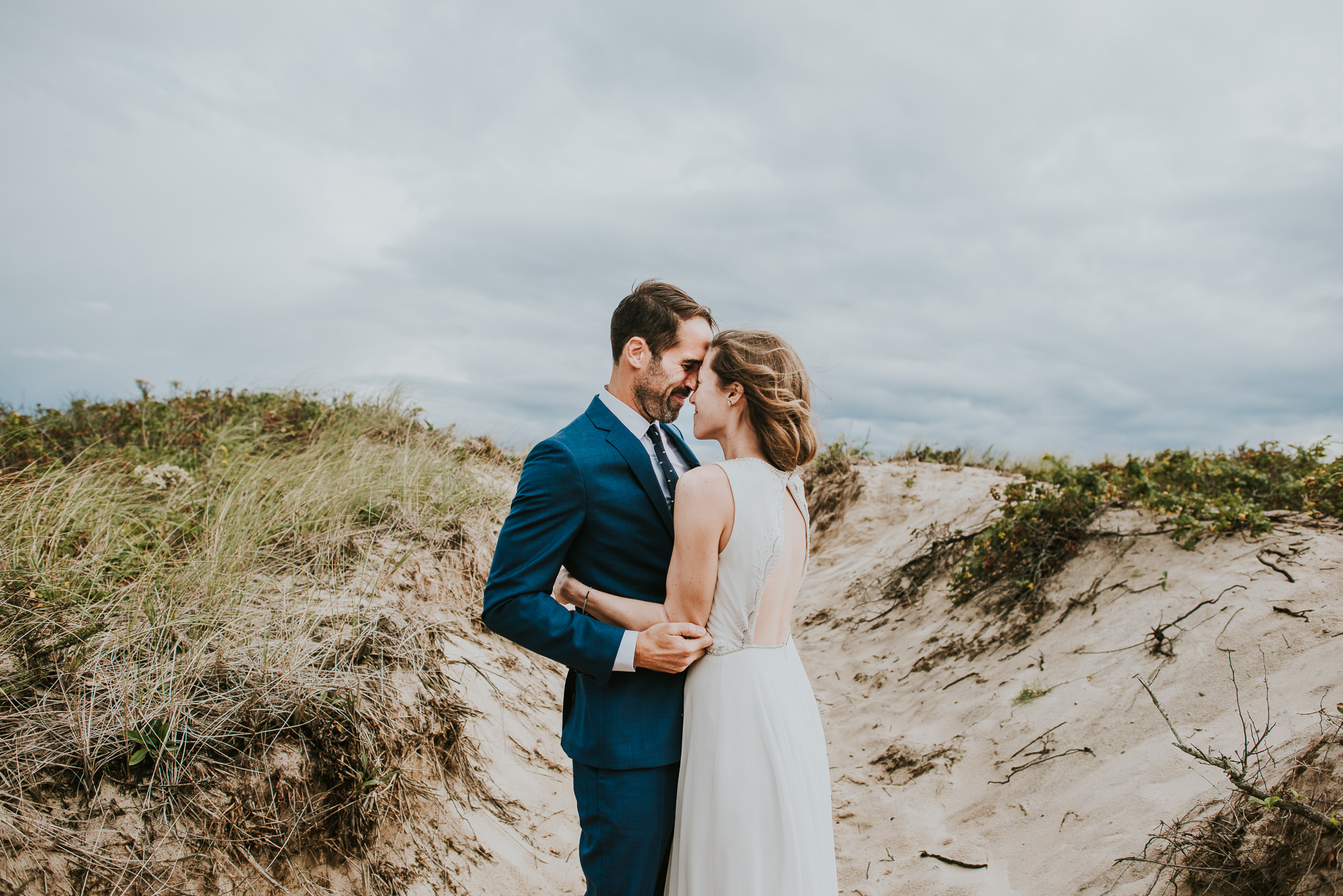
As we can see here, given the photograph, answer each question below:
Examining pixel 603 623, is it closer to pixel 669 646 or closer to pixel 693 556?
pixel 669 646

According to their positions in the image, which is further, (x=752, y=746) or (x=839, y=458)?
(x=839, y=458)

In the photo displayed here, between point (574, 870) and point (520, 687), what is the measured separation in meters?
1.54

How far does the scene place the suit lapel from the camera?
2273mm

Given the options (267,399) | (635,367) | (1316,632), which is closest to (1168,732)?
(1316,632)

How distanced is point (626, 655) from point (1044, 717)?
387 cm

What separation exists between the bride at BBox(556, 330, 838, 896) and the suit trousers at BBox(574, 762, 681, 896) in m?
0.07

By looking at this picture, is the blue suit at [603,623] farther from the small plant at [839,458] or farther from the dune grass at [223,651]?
the small plant at [839,458]

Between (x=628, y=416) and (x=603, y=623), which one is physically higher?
(x=628, y=416)

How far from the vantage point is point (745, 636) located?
223cm

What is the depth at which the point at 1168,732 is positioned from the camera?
416 cm

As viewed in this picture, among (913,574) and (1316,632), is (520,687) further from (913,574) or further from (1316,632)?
(1316,632)

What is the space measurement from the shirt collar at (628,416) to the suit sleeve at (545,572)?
0.26 metres

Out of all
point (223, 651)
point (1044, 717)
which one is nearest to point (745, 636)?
point (223, 651)

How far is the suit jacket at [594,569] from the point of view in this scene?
6.85ft
